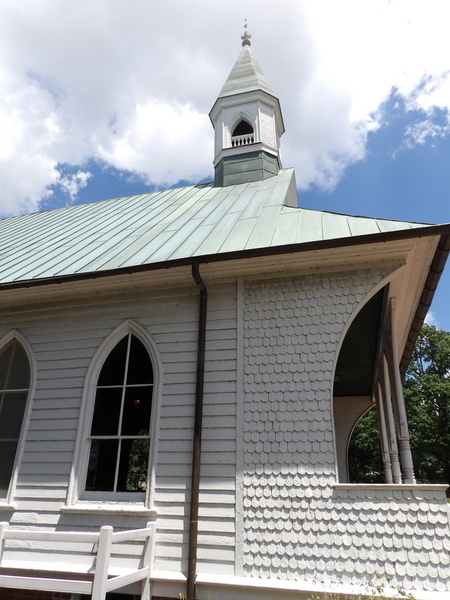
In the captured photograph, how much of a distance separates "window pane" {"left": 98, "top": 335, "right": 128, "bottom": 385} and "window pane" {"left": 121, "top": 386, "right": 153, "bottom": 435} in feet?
7.57

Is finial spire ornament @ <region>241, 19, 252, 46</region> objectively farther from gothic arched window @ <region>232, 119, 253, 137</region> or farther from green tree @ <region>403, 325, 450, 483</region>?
green tree @ <region>403, 325, 450, 483</region>

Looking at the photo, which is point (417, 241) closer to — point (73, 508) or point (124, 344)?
point (124, 344)

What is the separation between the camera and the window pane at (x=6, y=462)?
23.5 ft

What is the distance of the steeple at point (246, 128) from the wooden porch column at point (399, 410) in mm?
6589

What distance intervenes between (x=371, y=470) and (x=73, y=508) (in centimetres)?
2976

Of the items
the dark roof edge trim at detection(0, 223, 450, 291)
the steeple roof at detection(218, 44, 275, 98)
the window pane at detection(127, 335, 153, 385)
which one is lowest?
the window pane at detection(127, 335, 153, 385)

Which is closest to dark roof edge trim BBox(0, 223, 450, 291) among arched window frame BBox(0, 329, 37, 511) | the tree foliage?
arched window frame BBox(0, 329, 37, 511)

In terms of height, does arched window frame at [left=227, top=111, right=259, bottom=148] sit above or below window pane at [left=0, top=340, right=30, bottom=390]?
above

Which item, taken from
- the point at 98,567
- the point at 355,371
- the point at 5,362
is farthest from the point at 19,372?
the point at 355,371

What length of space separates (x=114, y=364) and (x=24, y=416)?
64.5 inches

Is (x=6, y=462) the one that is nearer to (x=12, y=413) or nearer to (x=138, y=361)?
(x=12, y=413)

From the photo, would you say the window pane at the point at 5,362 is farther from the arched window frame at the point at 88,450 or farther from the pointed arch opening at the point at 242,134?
the pointed arch opening at the point at 242,134

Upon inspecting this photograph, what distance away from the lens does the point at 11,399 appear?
7777 millimetres

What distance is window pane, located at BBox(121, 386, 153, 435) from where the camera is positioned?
1029 centimetres
